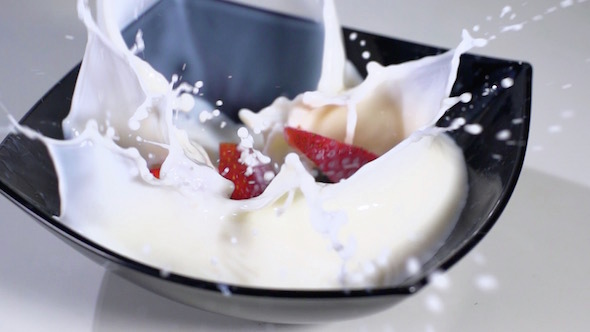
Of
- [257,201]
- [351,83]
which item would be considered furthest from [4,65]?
[257,201]

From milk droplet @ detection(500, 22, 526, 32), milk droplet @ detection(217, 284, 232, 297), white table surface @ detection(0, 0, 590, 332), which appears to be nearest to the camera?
milk droplet @ detection(217, 284, 232, 297)

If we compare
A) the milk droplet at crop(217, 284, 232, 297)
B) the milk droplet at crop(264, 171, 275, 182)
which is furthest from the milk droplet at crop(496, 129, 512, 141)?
the milk droplet at crop(217, 284, 232, 297)

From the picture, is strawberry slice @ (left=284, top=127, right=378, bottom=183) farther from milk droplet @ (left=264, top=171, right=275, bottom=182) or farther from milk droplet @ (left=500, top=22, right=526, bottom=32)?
milk droplet @ (left=500, top=22, right=526, bottom=32)

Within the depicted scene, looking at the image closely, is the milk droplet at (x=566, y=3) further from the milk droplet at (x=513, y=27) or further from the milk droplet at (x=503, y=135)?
the milk droplet at (x=503, y=135)

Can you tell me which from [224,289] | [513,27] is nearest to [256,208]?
[224,289]

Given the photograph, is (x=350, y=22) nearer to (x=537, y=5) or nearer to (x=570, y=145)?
(x=537, y=5)

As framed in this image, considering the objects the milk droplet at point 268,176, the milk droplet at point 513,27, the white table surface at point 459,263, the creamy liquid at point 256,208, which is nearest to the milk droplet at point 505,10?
the milk droplet at point 513,27
